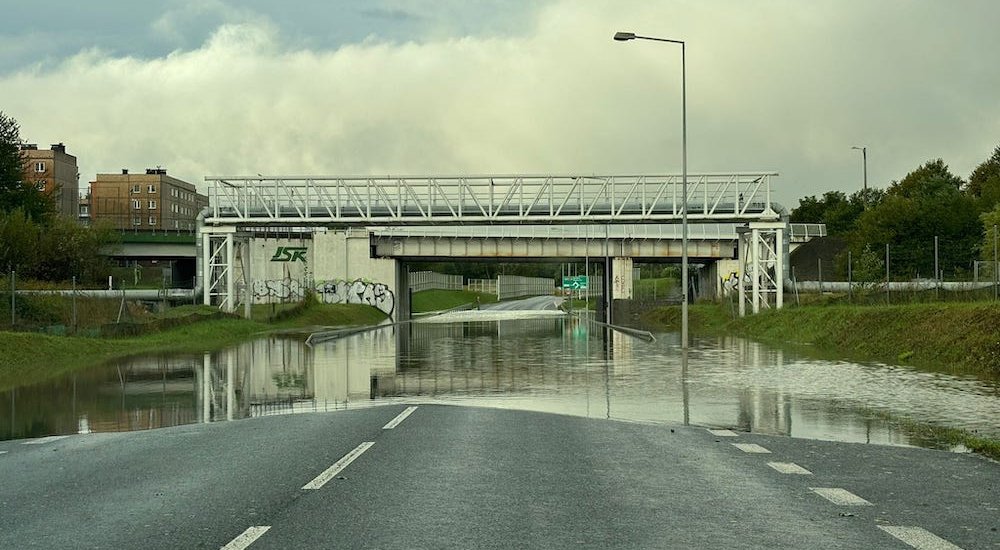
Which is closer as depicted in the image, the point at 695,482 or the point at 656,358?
the point at 695,482

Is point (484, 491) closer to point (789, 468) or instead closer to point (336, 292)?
point (789, 468)

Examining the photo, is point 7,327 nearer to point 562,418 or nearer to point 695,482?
point 562,418

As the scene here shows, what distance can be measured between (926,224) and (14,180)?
7060cm

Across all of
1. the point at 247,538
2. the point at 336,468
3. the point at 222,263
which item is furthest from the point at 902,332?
the point at 222,263

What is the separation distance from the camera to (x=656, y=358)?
28.4m

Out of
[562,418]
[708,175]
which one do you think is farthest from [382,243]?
[562,418]

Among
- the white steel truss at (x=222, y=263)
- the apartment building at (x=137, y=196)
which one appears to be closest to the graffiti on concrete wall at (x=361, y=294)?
the white steel truss at (x=222, y=263)

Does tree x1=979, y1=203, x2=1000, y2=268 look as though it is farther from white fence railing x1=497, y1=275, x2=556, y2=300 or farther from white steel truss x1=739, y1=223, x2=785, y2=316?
white fence railing x1=497, y1=275, x2=556, y2=300

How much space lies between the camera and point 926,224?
7162 centimetres

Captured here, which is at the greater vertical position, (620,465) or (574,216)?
(574,216)

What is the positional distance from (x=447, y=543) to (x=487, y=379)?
51.2ft

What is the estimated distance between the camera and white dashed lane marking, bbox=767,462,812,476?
9.32m

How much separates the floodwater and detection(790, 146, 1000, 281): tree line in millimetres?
23156

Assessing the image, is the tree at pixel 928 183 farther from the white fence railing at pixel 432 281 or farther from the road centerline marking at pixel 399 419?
the road centerline marking at pixel 399 419
